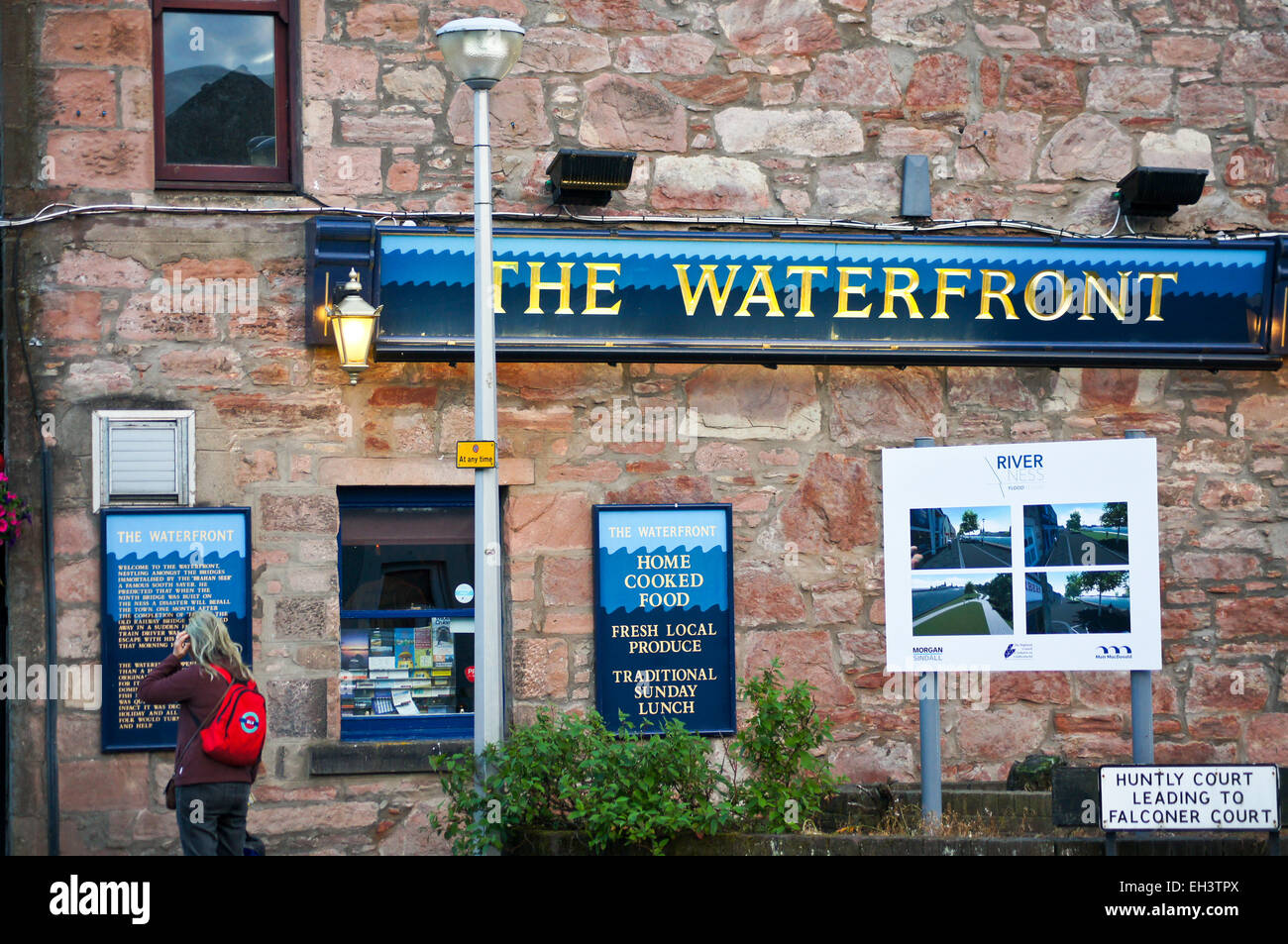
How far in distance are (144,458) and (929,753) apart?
4662mm

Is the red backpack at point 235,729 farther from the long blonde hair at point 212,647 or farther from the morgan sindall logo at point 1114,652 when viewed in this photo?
the morgan sindall logo at point 1114,652

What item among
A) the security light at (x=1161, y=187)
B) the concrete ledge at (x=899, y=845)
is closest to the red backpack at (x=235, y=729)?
the concrete ledge at (x=899, y=845)

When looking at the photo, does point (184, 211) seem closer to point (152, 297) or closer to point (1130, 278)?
point (152, 297)

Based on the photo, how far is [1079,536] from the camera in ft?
25.2

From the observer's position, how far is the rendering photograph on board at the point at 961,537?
7754mm

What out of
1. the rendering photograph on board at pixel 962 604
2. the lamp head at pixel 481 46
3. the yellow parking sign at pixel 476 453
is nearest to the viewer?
the lamp head at pixel 481 46

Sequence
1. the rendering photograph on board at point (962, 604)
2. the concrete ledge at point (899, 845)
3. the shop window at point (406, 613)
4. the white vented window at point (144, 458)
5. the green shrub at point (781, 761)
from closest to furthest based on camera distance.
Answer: the concrete ledge at point (899, 845), the green shrub at point (781, 761), the rendering photograph on board at point (962, 604), the white vented window at point (144, 458), the shop window at point (406, 613)

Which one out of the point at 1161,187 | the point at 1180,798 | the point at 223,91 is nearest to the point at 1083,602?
the point at 1180,798

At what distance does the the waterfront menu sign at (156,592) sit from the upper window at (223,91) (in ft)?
6.63

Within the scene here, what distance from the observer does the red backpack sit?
7379 mm

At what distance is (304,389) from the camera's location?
9148 millimetres

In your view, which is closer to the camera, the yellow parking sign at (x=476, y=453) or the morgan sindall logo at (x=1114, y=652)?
the yellow parking sign at (x=476, y=453)

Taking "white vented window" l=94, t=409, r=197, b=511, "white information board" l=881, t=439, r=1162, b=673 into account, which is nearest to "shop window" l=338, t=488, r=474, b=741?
"white vented window" l=94, t=409, r=197, b=511
